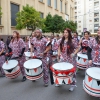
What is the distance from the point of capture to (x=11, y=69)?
5.10 meters

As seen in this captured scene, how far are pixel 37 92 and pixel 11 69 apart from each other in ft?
3.81

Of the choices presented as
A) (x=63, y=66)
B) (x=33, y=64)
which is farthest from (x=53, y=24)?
(x=63, y=66)

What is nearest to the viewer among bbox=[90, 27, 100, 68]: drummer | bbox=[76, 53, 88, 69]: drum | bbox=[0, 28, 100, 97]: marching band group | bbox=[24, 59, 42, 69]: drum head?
bbox=[90, 27, 100, 68]: drummer

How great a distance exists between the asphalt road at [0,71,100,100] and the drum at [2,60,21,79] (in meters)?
0.37

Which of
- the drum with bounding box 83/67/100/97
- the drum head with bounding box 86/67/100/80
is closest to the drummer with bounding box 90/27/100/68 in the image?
the drum head with bounding box 86/67/100/80

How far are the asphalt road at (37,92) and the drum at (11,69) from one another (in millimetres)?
365

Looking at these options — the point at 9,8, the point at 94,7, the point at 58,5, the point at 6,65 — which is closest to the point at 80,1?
the point at 94,7

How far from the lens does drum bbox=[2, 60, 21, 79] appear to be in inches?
201

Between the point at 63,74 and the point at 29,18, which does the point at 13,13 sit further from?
the point at 63,74

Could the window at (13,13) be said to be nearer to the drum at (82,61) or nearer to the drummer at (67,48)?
→ the drum at (82,61)

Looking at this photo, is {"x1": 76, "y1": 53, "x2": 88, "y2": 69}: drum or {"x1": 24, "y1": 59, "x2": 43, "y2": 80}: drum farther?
{"x1": 76, "y1": 53, "x2": 88, "y2": 69}: drum

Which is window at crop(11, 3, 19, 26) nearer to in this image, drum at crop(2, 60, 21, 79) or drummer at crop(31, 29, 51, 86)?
drum at crop(2, 60, 21, 79)

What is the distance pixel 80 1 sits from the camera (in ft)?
250

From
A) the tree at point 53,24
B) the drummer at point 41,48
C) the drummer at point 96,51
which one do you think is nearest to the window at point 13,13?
the tree at point 53,24
